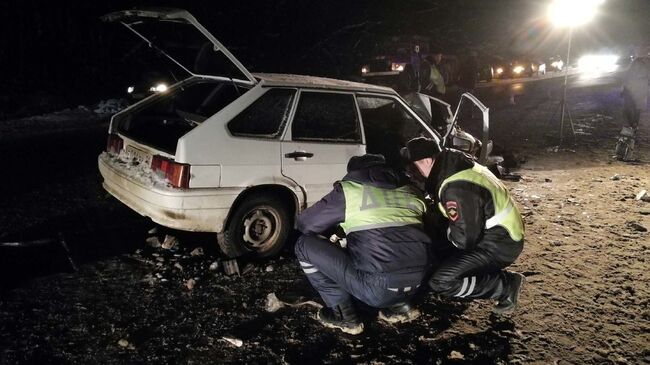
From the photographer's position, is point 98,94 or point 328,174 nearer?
point 328,174

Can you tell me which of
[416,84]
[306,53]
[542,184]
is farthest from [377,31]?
[542,184]

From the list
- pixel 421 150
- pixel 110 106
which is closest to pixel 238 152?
pixel 421 150

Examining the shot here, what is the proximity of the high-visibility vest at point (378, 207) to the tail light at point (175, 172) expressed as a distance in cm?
130

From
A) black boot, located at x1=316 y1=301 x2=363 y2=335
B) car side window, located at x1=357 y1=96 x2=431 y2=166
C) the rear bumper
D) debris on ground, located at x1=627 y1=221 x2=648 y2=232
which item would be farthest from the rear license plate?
debris on ground, located at x1=627 y1=221 x2=648 y2=232

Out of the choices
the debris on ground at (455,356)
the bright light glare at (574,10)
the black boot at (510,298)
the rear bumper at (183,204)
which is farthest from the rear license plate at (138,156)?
the bright light glare at (574,10)

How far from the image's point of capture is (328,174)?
405 cm

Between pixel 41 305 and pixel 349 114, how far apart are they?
2841 millimetres

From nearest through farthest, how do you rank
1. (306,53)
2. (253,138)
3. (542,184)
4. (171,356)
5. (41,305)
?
(171,356), (41,305), (253,138), (542,184), (306,53)

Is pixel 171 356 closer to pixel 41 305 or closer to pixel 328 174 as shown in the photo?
pixel 41 305

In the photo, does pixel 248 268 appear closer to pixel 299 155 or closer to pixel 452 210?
pixel 299 155

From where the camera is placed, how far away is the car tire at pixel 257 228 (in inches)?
149

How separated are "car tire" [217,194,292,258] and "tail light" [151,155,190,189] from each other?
1.67 ft

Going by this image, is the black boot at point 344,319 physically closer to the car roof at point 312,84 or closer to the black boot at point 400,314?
the black boot at point 400,314

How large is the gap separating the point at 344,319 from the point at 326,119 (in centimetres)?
178
